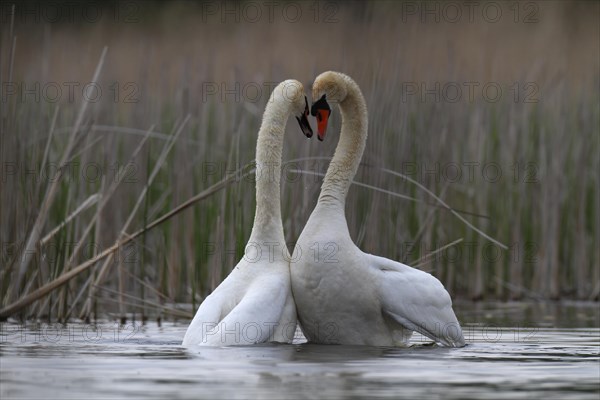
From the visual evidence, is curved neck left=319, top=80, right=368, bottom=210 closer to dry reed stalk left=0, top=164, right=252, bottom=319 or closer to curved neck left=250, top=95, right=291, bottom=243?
curved neck left=250, top=95, right=291, bottom=243

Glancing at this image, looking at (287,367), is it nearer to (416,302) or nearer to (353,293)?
(353,293)

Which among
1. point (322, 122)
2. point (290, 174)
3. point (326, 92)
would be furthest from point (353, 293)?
point (290, 174)

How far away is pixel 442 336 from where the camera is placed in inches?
363

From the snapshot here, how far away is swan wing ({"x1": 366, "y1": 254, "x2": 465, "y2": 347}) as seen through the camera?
356 inches

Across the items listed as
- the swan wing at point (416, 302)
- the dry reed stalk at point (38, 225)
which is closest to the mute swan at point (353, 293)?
the swan wing at point (416, 302)

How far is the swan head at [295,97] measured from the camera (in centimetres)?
953

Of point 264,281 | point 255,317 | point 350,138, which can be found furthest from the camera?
point 350,138

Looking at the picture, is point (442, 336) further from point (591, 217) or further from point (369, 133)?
point (591, 217)

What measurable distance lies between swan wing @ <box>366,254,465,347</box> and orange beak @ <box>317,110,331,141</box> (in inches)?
35.8

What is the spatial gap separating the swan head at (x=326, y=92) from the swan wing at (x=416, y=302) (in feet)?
3.50

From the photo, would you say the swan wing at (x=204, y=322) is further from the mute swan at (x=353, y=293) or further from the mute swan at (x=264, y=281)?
the mute swan at (x=353, y=293)

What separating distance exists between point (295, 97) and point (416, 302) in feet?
5.41

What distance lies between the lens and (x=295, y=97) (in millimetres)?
9570

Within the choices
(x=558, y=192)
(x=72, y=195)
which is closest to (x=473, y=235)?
(x=558, y=192)
